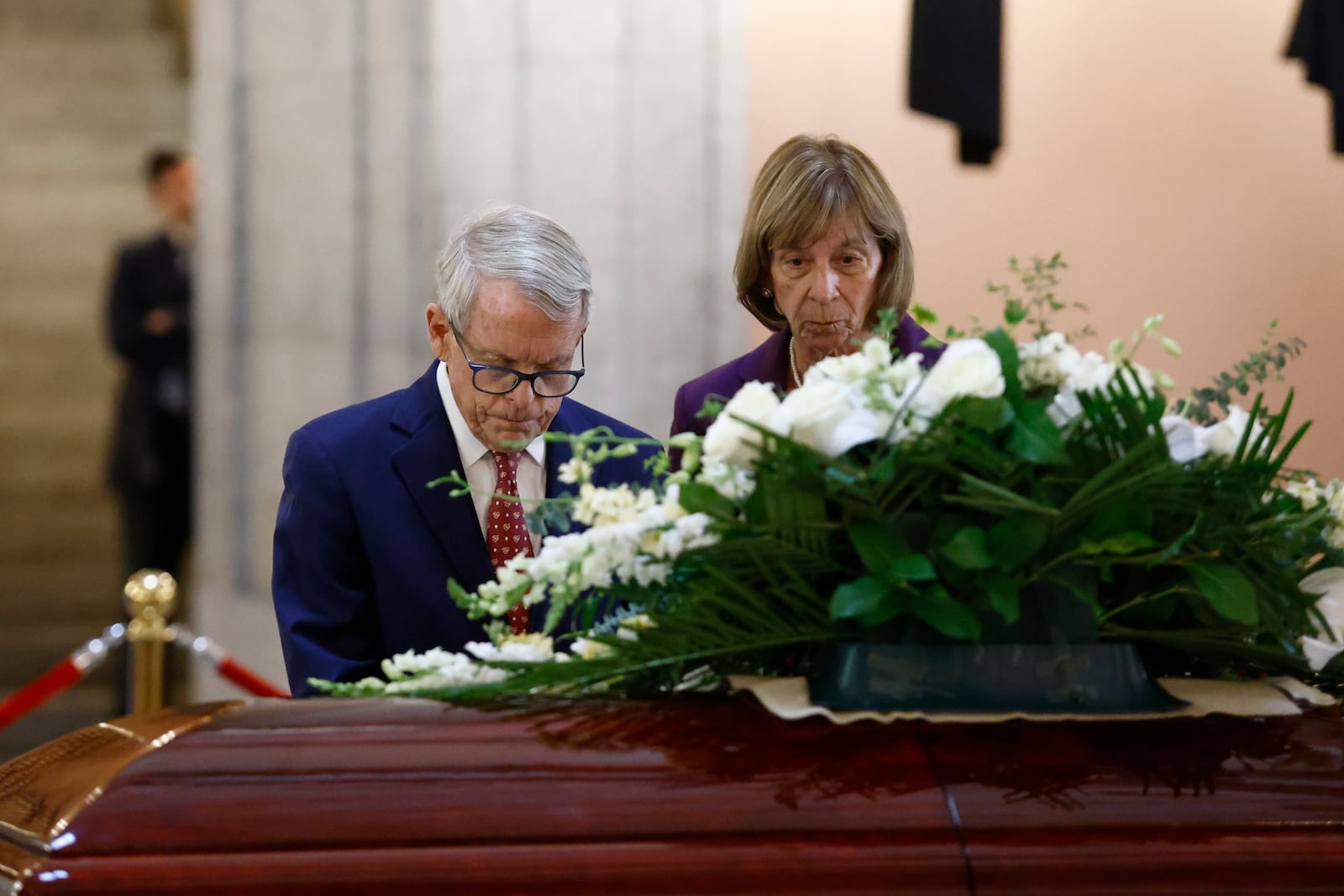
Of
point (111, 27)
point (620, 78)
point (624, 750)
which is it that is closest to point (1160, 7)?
point (620, 78)

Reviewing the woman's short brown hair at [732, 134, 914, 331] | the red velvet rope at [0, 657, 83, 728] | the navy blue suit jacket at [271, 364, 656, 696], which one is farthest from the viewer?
the red velvet rope at [0, 657, 83, 728]

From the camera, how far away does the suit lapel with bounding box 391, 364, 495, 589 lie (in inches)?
94.9

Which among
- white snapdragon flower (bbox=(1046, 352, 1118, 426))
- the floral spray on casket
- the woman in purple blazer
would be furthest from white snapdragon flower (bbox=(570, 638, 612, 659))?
the woman in purple blazer

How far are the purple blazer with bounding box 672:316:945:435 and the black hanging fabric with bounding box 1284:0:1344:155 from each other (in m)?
3.22

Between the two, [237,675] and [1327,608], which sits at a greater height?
[1327,608]

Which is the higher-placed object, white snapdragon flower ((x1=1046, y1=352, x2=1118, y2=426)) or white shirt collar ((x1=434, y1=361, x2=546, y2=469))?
white snapdragon flower ((x1=1046, y1=352, x2=1118, y2=426))

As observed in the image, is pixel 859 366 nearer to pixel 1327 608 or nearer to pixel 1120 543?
pixel 1120 543

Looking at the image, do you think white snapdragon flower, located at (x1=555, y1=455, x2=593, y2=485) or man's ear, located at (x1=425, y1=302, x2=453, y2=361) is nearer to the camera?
white snapdragon flower, located at (x1=555, y1=455, x2=593, y2=485)

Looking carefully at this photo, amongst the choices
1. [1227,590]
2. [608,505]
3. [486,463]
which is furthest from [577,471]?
[486,463]

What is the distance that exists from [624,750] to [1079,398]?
0.52 m

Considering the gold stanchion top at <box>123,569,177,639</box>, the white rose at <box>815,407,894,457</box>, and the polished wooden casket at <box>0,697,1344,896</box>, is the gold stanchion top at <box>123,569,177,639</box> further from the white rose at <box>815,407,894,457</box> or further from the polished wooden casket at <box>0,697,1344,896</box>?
the white rose at <box>815,407,894,457</box>

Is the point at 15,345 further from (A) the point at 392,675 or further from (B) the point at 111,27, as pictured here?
(A) the point at 392,675

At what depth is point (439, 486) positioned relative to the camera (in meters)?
2.46

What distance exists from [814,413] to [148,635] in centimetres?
319
